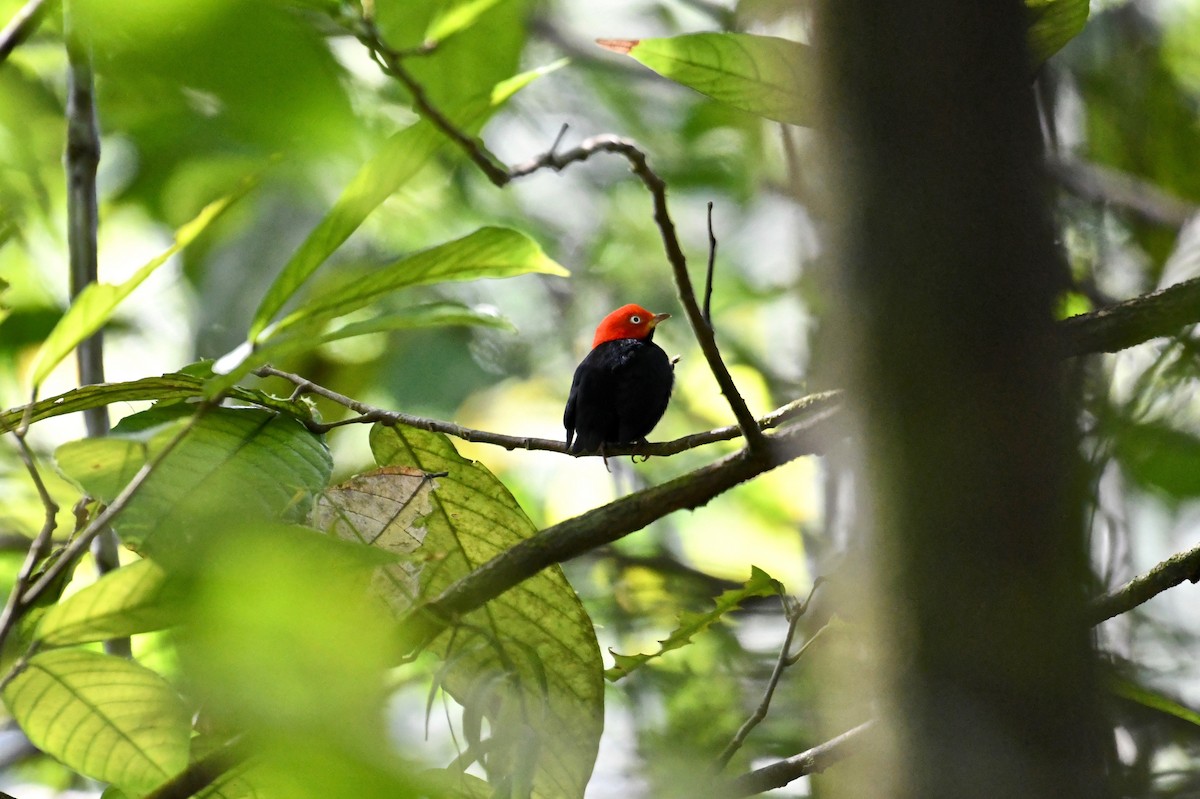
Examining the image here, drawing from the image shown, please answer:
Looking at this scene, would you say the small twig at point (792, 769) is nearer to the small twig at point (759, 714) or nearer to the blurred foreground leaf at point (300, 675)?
the small twig at point (759, 714)

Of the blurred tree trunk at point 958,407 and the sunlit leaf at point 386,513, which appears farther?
the sunlit leaf at point 386,513

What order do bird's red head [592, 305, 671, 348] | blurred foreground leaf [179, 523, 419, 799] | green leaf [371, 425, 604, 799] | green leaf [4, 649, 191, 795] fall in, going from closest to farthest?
blurred foreground leaf [179, 523, 419, 799] → green leaf [4, 649, 191, 795] → green leaf [371, 425, 604, 799] → bird's red head [592, 305, 671, 348]

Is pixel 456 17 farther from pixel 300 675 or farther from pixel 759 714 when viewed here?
pixel 759 714

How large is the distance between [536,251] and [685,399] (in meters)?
3.23

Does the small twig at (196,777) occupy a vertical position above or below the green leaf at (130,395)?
below

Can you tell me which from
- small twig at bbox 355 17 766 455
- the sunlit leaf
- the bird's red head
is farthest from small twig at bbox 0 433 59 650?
the bird's red head

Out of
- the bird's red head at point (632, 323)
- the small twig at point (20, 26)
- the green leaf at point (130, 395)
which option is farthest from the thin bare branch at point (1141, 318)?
the bird's red head at point (632, 323)

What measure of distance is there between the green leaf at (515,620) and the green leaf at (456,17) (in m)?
0.62

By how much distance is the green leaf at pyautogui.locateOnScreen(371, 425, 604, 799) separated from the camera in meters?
1.29

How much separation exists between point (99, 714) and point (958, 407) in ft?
2.81

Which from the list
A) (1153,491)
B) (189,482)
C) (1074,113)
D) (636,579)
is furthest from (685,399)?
(189,482)

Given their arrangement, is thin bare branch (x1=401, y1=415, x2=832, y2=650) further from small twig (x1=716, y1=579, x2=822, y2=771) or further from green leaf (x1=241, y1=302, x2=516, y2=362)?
small twig (x1=716, y1=579, x2=822, y2=771)

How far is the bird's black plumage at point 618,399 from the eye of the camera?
2447 mm

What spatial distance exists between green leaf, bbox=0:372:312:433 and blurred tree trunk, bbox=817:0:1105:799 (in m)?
0.79
